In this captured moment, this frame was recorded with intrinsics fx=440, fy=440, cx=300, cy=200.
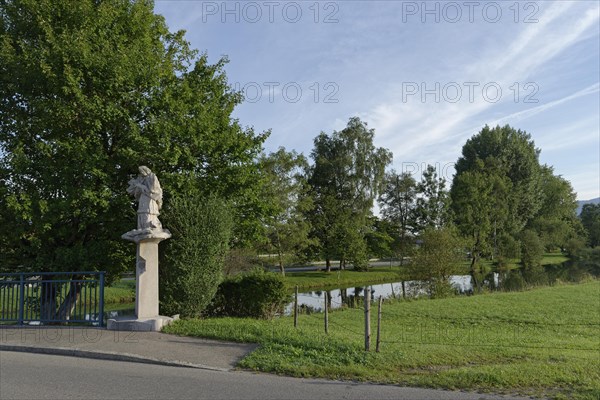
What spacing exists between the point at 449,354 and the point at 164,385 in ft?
17.9

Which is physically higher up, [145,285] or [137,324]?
[145,285]

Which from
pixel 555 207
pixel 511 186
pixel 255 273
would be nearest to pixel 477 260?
pixel 511 186

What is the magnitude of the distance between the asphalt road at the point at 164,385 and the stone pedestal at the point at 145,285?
2806 millimetres

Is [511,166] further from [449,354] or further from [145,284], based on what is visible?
[145,284]

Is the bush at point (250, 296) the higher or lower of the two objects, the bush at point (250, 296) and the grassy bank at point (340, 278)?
the higher

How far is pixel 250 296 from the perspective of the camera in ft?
48.9

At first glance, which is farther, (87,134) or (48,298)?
(87,134)

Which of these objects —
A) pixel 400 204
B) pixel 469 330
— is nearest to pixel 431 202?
pixel 400 204

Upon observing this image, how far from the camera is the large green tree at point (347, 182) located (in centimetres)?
4559

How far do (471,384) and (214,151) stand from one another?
11483 millimetres

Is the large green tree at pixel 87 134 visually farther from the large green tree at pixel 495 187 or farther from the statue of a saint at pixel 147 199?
the large green tree at pixel 495 187

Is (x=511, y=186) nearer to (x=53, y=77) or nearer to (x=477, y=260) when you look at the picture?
(x=477, y=260)

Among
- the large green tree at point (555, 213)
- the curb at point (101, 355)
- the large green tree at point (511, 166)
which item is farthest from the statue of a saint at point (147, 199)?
the large green tree at point (555, 213)

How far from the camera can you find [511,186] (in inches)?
2301
